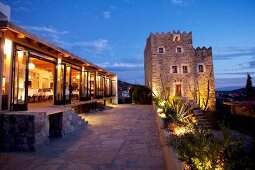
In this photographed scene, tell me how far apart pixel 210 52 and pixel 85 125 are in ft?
74.5

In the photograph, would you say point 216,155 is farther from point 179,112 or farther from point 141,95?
point 141,95


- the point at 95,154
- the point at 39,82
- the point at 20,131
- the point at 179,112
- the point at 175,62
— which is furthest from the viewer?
the point at 175,62

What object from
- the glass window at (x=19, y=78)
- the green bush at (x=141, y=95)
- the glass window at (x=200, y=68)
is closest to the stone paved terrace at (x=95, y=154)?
the glass window at (x=19, y=78)

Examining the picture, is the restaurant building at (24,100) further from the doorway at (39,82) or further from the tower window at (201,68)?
the tower window at (201,68)

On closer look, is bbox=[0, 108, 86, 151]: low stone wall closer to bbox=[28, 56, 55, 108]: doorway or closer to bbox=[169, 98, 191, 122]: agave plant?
bbox=[28, 56, 55, 108]: doorway

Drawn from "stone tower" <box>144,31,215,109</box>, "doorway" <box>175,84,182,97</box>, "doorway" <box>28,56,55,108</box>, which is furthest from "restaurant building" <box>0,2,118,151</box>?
"doorway" <box>175,84,182,97</box>

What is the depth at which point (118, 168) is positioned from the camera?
143 inches

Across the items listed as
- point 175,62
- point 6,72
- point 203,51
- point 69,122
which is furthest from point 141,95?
point 6,72

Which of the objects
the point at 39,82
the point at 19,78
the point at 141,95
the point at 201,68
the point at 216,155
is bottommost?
the point at 216,155

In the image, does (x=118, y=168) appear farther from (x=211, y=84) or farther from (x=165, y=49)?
(x=211, y=84)

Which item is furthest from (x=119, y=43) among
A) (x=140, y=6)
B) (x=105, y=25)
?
(x=140, y=6)

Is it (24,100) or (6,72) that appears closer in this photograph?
(6,72)

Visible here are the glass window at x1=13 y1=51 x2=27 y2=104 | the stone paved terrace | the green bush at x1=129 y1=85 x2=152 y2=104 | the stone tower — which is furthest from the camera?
the stone tower

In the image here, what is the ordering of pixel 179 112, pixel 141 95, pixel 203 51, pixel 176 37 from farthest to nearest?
1. pixel 203 51
2. pixel 176 37
3. pixel 141 95
4. pixel 179 112
